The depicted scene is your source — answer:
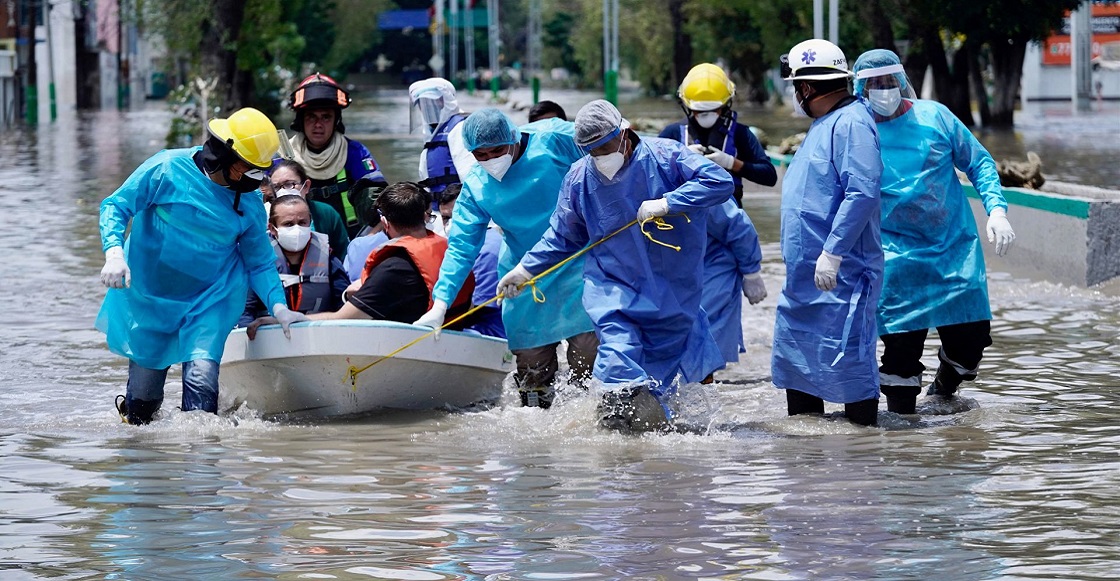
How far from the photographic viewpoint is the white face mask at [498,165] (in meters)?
8.13

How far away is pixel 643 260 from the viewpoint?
24.6 feet

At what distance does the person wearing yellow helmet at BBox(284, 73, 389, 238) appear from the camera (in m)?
9.63

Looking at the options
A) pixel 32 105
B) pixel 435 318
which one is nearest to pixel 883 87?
pixel 435 318

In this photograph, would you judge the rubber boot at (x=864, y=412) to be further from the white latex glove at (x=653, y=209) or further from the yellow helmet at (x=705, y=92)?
the yellow helmet at (x=705, y=92)

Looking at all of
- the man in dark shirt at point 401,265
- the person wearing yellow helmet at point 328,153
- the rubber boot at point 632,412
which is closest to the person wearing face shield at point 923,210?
the rubber boot at point 632,412

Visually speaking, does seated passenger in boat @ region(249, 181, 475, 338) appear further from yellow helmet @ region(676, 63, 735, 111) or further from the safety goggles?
yellow helmet @ region(676, 63, 735, 111)

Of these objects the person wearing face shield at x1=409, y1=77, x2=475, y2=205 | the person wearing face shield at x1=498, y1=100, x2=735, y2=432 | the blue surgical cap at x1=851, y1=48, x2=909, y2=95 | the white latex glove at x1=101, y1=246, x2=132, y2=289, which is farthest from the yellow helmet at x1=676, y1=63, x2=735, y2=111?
the white latex glove at x1=101, y1=246, x2=132, y2=289

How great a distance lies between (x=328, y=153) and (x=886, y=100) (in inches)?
127

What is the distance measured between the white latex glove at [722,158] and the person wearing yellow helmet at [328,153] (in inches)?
71.2

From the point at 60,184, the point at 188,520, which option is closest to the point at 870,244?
the point at 188,520

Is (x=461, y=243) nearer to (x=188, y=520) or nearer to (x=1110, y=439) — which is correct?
(x=188, y=520)

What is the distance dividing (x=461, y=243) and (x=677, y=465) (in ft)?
5.77

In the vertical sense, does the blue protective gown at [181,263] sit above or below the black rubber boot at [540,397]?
above

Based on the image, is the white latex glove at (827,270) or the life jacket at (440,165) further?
the life jacket at (440,165)
